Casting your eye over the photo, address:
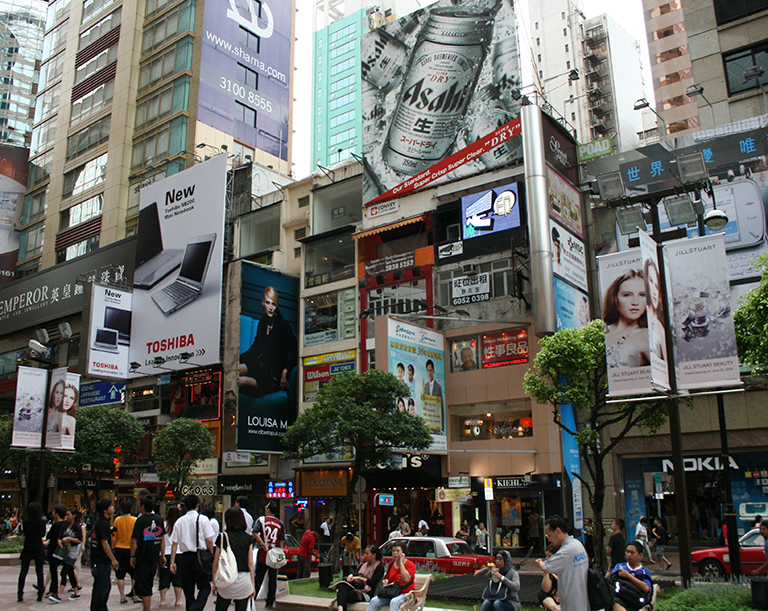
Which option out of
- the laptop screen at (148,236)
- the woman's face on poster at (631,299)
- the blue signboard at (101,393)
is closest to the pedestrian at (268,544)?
the woman's face on poster at (631,299)

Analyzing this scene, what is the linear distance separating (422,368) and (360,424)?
687cm

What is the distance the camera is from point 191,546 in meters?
9.86

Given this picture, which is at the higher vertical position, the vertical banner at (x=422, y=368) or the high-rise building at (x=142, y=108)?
the high-rise building at (x=142, y=108)

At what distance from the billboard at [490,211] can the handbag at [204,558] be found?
22.0 m

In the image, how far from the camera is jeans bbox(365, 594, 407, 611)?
376 inches

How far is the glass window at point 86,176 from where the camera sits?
5366cm

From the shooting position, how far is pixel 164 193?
1699 inches

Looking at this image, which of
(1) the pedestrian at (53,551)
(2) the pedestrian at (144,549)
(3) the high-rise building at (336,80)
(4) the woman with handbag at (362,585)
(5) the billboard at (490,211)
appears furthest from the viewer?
(3) the high-rise building at (336,80)

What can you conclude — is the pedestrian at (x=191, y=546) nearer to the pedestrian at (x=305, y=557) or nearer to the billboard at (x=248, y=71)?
the pedestrian at (x=305, y=557)

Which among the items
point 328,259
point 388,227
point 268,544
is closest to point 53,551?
point 268,544

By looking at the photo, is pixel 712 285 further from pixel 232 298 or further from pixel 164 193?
pixel 164 193

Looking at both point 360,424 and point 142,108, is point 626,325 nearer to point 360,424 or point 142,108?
point 360,424

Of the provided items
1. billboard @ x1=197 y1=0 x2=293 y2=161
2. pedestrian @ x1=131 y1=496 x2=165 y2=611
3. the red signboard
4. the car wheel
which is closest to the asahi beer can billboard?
the red signboard

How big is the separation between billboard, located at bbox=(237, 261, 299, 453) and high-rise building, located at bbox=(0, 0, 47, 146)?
61.2 meters
